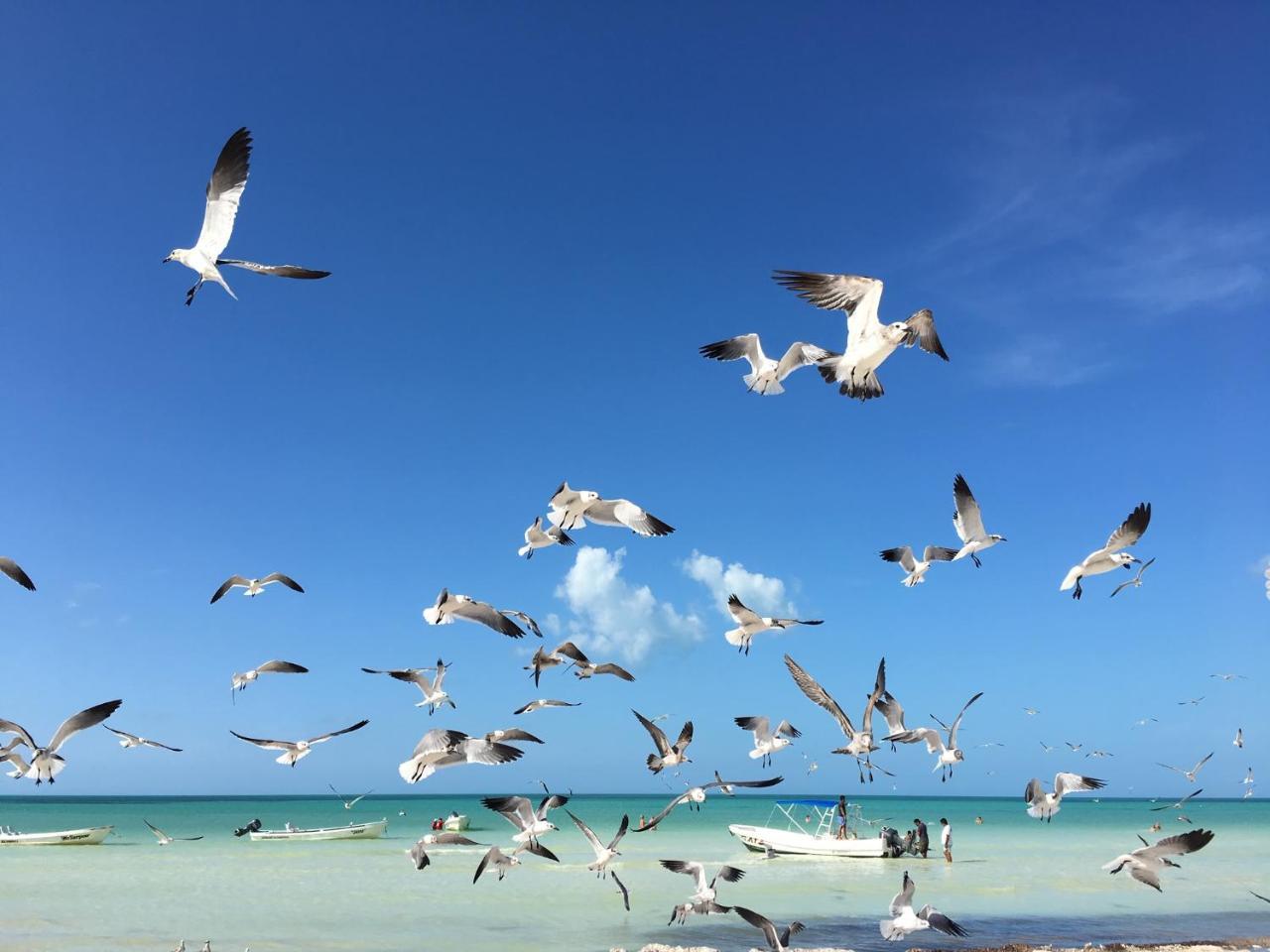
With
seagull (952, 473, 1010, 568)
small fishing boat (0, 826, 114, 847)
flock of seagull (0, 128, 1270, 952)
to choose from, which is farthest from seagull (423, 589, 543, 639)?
small fishing boat (0, 826, 114, 847)

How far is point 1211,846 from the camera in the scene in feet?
174

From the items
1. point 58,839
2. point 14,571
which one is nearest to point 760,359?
point 14,571

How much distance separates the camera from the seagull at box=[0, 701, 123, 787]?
49.3ft

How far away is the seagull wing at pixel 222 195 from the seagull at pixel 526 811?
27.5 feet

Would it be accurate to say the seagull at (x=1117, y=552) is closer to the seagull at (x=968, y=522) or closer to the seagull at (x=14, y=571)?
the seagull at (x=968, y=522)

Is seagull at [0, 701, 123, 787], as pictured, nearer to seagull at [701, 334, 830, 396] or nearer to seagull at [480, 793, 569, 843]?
seagull at [480, 793, 569, 843]

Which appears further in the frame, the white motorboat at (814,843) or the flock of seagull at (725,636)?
the white motorboat at (814,843)

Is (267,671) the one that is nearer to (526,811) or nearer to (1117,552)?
(526,811)

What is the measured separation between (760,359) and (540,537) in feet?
15.3

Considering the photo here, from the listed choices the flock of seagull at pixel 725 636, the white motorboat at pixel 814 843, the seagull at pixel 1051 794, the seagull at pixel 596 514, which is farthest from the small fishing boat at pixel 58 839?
the seagull at pixel 1051 794

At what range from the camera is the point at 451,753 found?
14945 mm

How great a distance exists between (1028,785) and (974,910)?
11.9 meters

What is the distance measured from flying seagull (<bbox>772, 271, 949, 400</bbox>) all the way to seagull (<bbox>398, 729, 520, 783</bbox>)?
6.78 metres

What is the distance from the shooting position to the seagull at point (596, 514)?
51.6 feet
